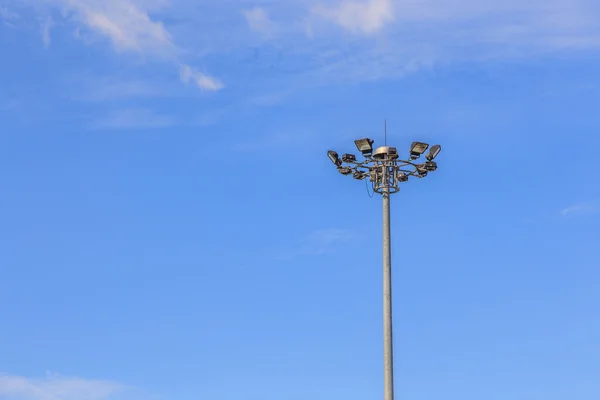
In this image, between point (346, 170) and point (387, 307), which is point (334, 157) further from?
point (387, 307)

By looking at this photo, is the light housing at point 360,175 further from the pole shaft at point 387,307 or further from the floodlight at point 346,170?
the pole shaft at point 387,307

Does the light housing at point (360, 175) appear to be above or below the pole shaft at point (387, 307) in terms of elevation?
above

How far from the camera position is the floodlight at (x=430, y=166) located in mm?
54344

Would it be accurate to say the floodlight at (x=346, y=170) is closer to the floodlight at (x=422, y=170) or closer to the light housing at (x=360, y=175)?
the light housing at (x=360, y=175)

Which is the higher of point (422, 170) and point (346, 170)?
point (422, 170)

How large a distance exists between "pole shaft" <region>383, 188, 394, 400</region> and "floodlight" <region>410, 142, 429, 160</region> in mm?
1891

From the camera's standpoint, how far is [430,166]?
5441 cm

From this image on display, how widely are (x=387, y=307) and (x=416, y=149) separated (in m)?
6.11

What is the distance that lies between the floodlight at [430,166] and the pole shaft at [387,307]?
1975 millimetres

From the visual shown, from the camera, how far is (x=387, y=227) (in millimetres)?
53375

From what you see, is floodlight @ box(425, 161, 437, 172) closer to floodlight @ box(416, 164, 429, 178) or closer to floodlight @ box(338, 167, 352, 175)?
floodlight @ box(416, 164, 429, 178)

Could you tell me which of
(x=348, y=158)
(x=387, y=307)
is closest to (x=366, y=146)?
(x=348, y=158)

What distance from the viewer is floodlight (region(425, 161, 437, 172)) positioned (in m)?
54.3

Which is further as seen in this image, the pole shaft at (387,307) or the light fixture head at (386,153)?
the light fixture head at (386,153)
